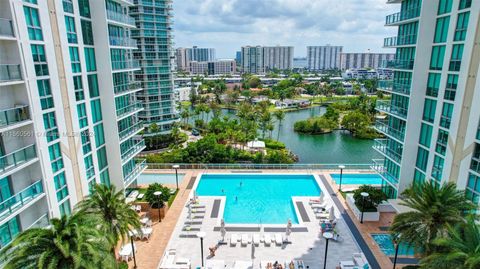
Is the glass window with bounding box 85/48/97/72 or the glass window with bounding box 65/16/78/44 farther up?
the glass window with bounding box 65/16/78/44

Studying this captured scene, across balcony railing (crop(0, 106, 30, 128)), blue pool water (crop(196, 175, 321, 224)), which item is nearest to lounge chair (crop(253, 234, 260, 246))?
blue pool water (crop(196, 175, 321, 224))

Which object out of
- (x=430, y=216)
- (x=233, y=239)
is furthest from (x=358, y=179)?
(x=430, y=216)

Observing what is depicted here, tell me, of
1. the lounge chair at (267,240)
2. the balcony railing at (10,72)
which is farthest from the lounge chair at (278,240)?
the balcony railing at (10,72)

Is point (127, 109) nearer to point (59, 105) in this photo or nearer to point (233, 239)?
point (59, 105)

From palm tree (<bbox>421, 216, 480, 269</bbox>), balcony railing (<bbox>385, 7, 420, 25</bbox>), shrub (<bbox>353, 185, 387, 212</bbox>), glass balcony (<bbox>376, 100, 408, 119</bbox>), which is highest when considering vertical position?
balcony railing (<bbox>385, 7, 420, 25</bbox>)

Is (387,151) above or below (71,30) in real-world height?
below

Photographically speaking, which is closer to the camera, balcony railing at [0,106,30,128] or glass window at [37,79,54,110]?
balcony railing at [0,106,30,128]

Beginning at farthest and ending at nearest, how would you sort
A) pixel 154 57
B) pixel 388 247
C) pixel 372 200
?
pixel 154 57, pixel 372 200, pixel 388 247

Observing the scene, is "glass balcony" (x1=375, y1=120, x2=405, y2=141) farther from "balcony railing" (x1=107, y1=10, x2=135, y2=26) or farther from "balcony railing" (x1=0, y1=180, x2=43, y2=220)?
"balcony railing" (x1=0, y1=180, x2=43, y2=220)
